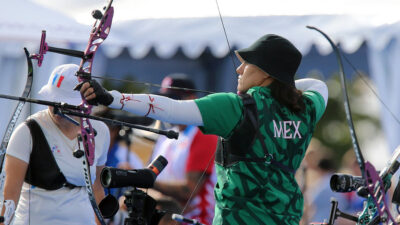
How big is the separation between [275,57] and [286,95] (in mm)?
151

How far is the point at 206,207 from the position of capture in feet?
12.7

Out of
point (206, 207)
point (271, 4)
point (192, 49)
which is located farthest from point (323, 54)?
point (206, 207)

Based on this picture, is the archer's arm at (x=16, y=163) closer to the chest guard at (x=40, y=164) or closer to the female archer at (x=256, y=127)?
the chest guard at (x=40, y=164)

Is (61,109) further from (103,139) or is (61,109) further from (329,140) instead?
(329,140)

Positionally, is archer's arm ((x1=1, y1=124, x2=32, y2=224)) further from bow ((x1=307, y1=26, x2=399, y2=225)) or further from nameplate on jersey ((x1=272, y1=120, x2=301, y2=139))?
bow ((x1=307, y1=26, x2=399, y2=225))

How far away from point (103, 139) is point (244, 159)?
0.92 meters

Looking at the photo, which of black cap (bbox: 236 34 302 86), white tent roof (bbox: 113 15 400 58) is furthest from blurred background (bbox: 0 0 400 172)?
black cap (bbox: 236 34 302 86)

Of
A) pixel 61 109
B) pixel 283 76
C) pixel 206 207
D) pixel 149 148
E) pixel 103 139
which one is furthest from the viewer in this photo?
pixel 149 148

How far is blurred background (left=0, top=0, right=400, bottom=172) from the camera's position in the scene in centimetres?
533

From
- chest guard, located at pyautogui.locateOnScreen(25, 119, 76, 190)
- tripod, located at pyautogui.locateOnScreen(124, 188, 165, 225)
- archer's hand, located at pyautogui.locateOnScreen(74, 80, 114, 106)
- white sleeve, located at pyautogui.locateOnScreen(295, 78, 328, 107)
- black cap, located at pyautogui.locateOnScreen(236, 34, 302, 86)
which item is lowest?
tripod, located at pyautogui.locateOnScreen(124, 188, 165, 225)

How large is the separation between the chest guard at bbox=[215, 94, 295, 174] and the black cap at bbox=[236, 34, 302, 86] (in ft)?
0.58

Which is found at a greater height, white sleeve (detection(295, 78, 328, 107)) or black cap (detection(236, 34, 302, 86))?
black cap (detection(236, 34, 302, 86))

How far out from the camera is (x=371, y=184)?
2.60 metres

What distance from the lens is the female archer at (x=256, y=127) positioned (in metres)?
2.31
